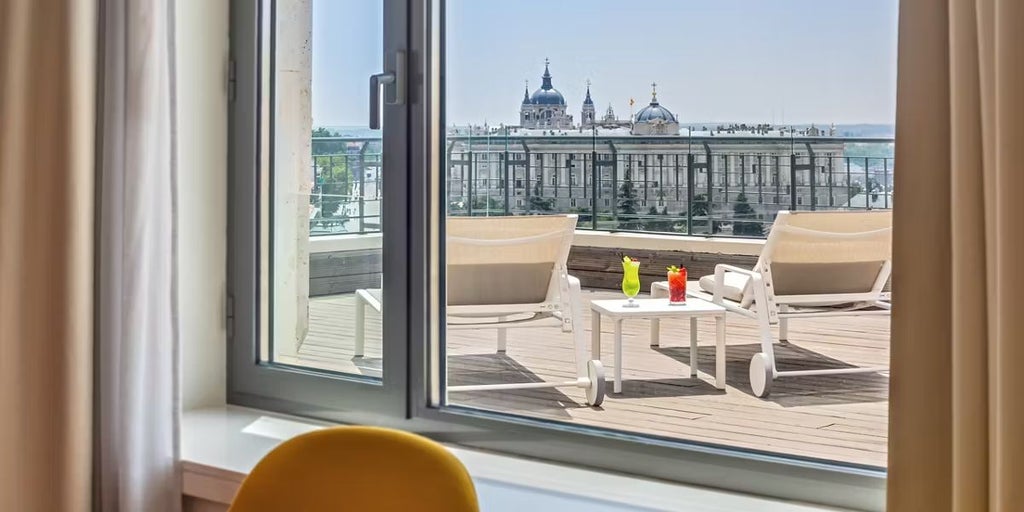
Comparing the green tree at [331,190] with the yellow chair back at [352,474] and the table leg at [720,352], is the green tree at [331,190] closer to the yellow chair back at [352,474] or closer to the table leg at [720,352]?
the yellow chair back at [352,474]

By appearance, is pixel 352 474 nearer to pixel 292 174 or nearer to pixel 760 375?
pixel 292 174

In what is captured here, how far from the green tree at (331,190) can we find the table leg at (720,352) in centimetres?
117

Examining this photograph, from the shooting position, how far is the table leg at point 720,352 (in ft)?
8.45

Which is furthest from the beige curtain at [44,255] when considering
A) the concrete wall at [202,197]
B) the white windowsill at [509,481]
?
the concrete wall at [202,197]

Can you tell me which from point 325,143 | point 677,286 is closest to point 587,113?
point 325,143

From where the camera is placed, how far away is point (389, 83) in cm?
199

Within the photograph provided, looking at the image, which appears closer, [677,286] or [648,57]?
[648,57]

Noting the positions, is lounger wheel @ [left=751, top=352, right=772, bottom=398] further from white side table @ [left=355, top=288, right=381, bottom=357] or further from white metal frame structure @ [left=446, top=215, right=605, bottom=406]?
white side table @ [left=355, top=288, right=381, bottom=357]

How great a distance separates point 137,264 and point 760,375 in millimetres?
1671

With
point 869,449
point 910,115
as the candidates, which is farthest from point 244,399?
point 910,115

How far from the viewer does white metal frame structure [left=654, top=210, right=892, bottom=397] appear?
2.50 m

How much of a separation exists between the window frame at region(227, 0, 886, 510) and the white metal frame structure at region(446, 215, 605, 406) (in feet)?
0.39

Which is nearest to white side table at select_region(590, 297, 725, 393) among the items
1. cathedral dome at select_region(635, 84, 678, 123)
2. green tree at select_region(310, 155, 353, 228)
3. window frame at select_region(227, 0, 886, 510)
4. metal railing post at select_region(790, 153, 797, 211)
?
metal railing post at select_region(790, 153, 797, 211)

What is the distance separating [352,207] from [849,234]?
143 cm
